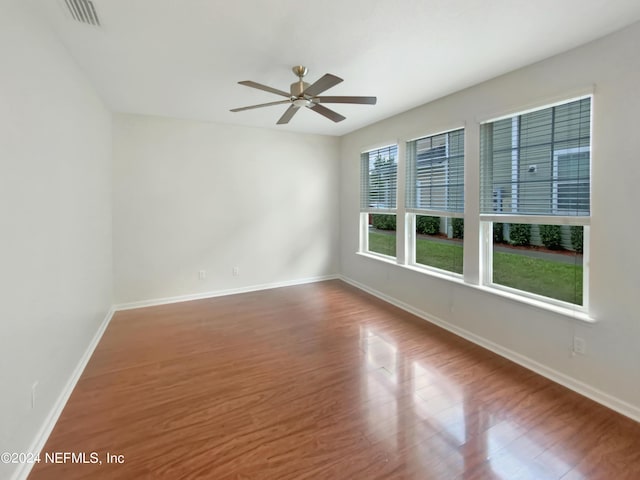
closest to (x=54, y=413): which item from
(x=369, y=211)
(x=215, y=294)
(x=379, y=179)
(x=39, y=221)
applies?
(x=39, y=221)

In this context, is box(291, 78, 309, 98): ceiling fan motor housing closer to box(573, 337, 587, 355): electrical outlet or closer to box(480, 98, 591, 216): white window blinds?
box(480, 98, 591, 216): white window blinds

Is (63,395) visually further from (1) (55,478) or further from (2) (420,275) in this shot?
(2) (420,275)

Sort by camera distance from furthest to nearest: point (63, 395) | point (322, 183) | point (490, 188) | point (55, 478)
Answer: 1. point (322, 183)
2. point (490, 188)
3. point (63, 395)
4. point (55, 478)

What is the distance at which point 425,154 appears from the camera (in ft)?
12.6

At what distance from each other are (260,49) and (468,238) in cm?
A: 269

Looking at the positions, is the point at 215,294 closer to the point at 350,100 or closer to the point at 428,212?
the point at 428,212

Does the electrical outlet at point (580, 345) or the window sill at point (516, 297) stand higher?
the window sill at point (516, 297)

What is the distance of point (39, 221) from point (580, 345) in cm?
389

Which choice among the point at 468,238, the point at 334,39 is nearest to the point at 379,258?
the point at 468,238

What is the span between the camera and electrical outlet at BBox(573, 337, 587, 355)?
233cm

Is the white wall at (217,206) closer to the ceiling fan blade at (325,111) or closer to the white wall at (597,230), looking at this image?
the ceiling fan blade at (325,111)

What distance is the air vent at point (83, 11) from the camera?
187 cm

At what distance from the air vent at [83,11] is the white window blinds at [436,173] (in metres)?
3.35

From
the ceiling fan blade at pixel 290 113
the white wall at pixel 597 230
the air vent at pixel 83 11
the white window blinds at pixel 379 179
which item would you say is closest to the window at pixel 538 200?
the white wall at pixel 597 230
